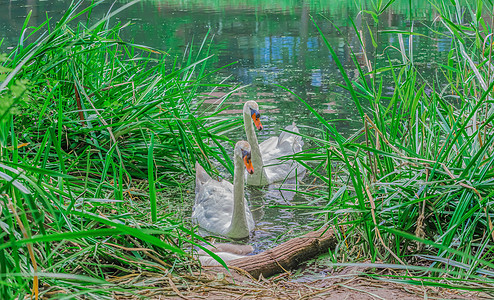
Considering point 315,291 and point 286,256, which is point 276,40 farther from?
point 315,291

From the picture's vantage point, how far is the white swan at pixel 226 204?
4.59m

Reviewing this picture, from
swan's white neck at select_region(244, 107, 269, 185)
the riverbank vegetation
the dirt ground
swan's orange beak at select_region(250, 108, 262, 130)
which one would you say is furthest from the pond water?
the dirt ground

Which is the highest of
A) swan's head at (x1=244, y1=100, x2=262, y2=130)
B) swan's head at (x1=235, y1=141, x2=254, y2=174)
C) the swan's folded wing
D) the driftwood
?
swan's head at (x1=244, y1=100, x2=262, y2=130)

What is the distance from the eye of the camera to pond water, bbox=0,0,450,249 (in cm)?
741

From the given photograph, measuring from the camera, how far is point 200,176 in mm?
5117

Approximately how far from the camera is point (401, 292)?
7.88ft

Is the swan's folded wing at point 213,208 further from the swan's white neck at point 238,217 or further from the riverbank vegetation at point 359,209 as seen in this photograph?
the riverbank vegetation at point 359,209

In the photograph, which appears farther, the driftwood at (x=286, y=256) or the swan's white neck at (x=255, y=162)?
the swan's white neck at (x=255, y=162)

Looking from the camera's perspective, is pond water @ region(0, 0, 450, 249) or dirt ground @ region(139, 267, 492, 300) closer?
dirt ground @ region(139, 267, 492, 300)

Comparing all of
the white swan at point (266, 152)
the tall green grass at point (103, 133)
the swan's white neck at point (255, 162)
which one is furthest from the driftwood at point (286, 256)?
the swan's white neck at point (255, 162)

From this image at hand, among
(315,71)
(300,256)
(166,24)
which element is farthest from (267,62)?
(300,256)

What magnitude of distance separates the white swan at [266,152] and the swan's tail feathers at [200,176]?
0.68m

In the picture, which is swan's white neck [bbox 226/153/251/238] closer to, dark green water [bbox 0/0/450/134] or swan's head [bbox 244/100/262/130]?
dark green water [bbox 0/0/450/134]

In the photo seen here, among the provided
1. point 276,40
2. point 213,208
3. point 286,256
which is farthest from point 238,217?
point 276,40
